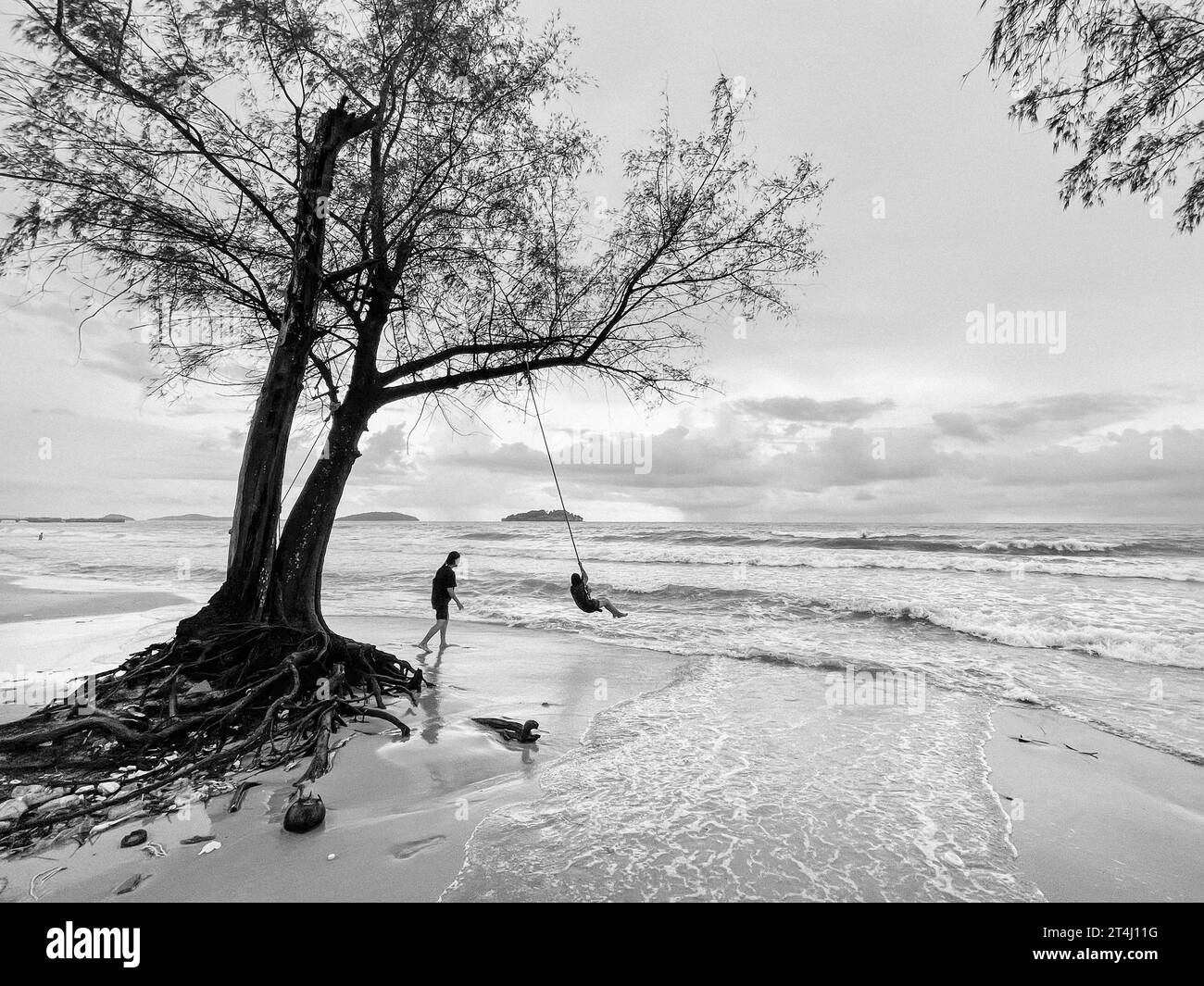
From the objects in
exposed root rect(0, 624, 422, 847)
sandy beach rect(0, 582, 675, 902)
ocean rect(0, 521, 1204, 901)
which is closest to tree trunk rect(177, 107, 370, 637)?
exposed root rect(0, 624, 422, 847)

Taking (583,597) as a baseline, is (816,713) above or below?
below

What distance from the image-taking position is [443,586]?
11.8 m

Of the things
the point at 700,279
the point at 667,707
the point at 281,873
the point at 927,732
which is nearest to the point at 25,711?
the point at 281,873

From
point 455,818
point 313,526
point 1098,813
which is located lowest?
point 1098,813

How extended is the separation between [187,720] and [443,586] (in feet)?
19.7

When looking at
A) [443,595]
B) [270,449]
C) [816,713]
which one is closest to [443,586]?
[443,595]

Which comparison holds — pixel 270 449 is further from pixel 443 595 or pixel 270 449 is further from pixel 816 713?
pixel 816 713

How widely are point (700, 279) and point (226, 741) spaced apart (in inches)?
322

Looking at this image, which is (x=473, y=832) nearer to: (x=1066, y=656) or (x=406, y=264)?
(x=406, y=264)

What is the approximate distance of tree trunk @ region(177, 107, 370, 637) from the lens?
7.50m

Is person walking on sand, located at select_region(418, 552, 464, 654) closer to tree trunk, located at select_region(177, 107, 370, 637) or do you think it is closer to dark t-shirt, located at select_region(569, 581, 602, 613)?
dark t-shirt, located at select_region(569, 581, 602, 613)

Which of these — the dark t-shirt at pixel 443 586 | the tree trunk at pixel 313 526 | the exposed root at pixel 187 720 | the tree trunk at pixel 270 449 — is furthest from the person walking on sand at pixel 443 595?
the tree trunk at pixel 270 449

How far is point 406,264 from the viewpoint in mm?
8328

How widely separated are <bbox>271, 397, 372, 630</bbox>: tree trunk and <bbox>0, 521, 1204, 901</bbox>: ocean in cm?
460
